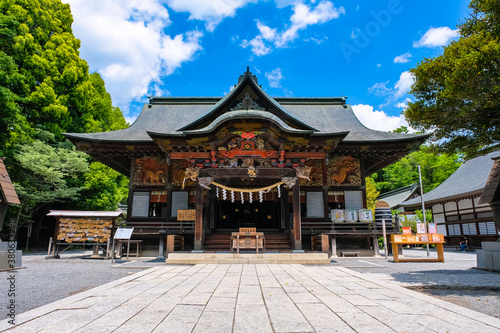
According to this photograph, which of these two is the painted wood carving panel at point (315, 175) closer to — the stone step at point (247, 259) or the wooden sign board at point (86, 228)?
the stone step at point (247, 259)

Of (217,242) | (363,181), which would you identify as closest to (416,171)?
(363,181)

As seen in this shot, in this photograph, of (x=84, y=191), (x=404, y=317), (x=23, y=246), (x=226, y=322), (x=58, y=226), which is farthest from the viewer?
(x=84, y=191)

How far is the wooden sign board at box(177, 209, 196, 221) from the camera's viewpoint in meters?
14.2

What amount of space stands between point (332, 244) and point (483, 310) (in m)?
9.30

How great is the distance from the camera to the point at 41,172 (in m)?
17.0

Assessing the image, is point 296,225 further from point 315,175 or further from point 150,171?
point 150,171

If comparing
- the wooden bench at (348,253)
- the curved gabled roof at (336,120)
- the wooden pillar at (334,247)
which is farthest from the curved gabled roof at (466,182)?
the wooden pillar at (334,247)

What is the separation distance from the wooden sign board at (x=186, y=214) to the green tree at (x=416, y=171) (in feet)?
79.9

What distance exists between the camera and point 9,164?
56.3 feet

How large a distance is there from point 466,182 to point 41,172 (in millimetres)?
28680

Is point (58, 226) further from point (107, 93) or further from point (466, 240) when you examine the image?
point (466, 240)

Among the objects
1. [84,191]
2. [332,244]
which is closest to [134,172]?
[84,191]

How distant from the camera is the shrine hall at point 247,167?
12375mm

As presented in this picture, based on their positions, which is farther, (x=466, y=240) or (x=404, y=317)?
(x=466, y=240)
